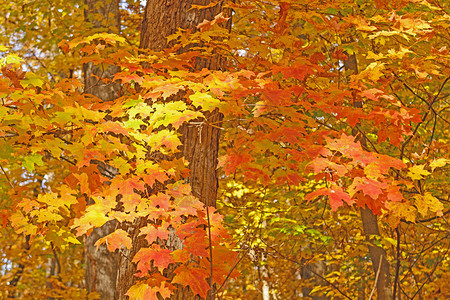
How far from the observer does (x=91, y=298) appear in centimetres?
693

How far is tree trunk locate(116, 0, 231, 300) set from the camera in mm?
3600

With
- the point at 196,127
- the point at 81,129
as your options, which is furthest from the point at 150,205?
the point at 196,127

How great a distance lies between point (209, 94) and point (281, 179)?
1397 mm

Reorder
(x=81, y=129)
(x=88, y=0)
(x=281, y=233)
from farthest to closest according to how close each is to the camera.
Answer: (x=88, y=0) → (x=281, y=233) → (x=81, y=129)

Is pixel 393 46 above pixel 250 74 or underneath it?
above

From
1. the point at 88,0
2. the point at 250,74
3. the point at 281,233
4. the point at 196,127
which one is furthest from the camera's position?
the point at 88,0

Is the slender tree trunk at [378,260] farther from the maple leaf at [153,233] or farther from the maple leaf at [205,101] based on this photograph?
the maple leaf at [153,233]

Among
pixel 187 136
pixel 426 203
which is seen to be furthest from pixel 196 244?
pixel 426 203

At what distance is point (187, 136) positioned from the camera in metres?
3.85

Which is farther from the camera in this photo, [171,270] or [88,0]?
[88,0]

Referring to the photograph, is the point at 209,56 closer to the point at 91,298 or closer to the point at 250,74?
the point at 250,74

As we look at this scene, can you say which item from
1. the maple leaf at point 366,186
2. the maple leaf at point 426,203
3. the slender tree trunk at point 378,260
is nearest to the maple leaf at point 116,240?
the maple leaf at point 366,186

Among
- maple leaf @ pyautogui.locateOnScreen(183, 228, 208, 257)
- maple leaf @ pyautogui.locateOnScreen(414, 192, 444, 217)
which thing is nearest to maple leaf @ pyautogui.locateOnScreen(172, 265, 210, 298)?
maple leaf @ pyautogui.locateOnScreen(183, 228, 208, 257)

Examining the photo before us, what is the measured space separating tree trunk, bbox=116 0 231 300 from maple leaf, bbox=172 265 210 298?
1.37ft
